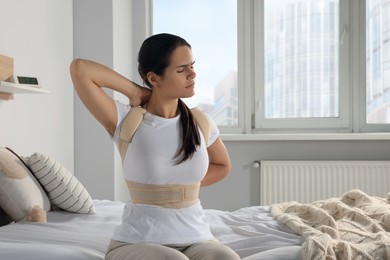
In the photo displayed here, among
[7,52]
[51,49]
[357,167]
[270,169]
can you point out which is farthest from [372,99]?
[7,52]

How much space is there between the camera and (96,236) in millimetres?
1806

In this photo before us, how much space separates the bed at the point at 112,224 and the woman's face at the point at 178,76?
0.54m

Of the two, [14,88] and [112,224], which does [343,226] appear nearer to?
[112,224]

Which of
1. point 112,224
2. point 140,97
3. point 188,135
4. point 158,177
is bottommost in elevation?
point 112,224

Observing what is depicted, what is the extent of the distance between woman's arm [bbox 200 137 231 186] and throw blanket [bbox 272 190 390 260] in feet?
1.10

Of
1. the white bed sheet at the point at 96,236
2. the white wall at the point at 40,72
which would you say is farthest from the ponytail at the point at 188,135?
the white wall at the point at 40,72

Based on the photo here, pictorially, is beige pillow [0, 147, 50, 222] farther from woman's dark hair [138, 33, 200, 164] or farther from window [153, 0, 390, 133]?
window [153, 0, 390, 133]

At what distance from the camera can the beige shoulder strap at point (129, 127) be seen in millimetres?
1398

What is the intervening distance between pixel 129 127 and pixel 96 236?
58 cm

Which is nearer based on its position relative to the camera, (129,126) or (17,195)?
(129,126)

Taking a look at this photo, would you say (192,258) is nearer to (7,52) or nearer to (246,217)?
(246,217)

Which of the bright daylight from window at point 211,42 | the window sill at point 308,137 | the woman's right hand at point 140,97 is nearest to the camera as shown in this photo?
the woman's right hand at point 140,97

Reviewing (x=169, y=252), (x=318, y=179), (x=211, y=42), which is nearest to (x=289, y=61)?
(x=211, y=42)

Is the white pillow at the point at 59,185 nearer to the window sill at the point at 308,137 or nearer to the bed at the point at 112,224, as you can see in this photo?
the bed at the point at 112,224
